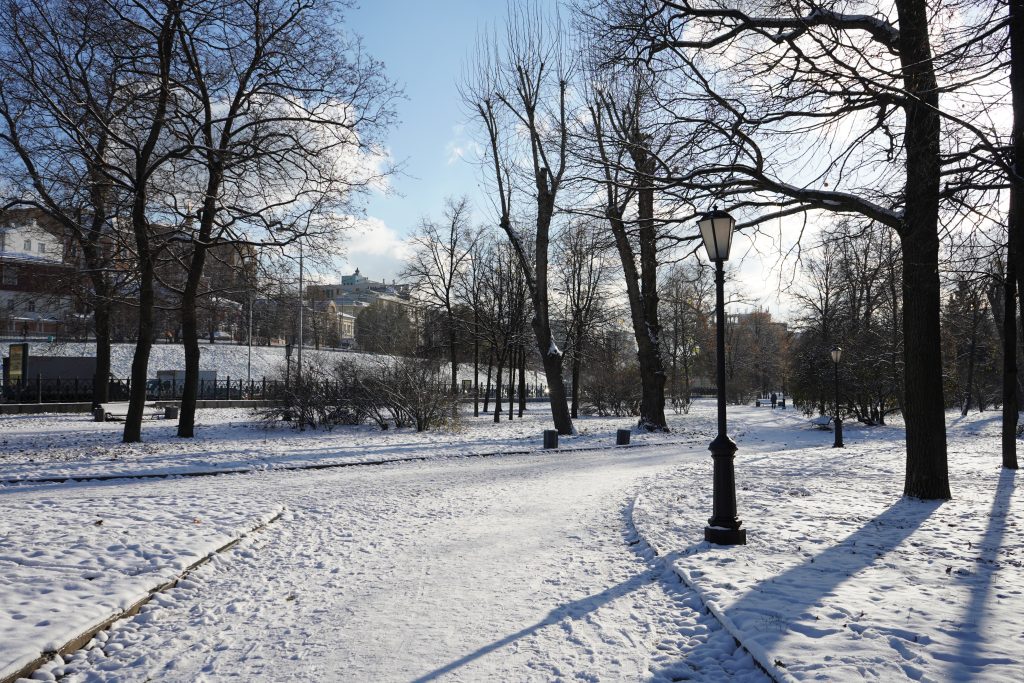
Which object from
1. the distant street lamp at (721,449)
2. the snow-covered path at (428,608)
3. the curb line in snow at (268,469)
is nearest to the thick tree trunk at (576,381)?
the curb line in snow at (268,469)

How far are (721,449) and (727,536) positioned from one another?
0.92 metres

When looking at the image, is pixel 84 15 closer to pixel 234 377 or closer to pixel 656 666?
pixel 656 666

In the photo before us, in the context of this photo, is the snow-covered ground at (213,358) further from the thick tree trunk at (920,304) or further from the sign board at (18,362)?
the thick tree trunk at (920,304)

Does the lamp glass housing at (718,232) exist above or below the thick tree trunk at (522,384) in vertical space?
above

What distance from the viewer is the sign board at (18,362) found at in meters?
29.6

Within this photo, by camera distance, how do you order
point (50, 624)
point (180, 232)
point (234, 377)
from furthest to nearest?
point (234, 377) < point (180, 232) < point (50, 624)

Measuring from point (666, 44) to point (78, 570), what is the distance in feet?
28.7

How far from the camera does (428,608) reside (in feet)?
16.5

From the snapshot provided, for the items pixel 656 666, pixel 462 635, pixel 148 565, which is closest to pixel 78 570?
pixel 148 565

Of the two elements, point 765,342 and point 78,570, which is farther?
point 765,342

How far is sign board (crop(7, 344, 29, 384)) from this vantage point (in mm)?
29562

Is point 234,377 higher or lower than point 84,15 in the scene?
lower

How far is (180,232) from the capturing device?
638 inches

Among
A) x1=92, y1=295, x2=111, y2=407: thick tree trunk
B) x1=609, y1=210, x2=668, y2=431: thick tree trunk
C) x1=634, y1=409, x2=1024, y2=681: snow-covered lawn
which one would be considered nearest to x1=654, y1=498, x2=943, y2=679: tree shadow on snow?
x1=634, y1=409, x2=1024, y2=681: snow-covered lawn
